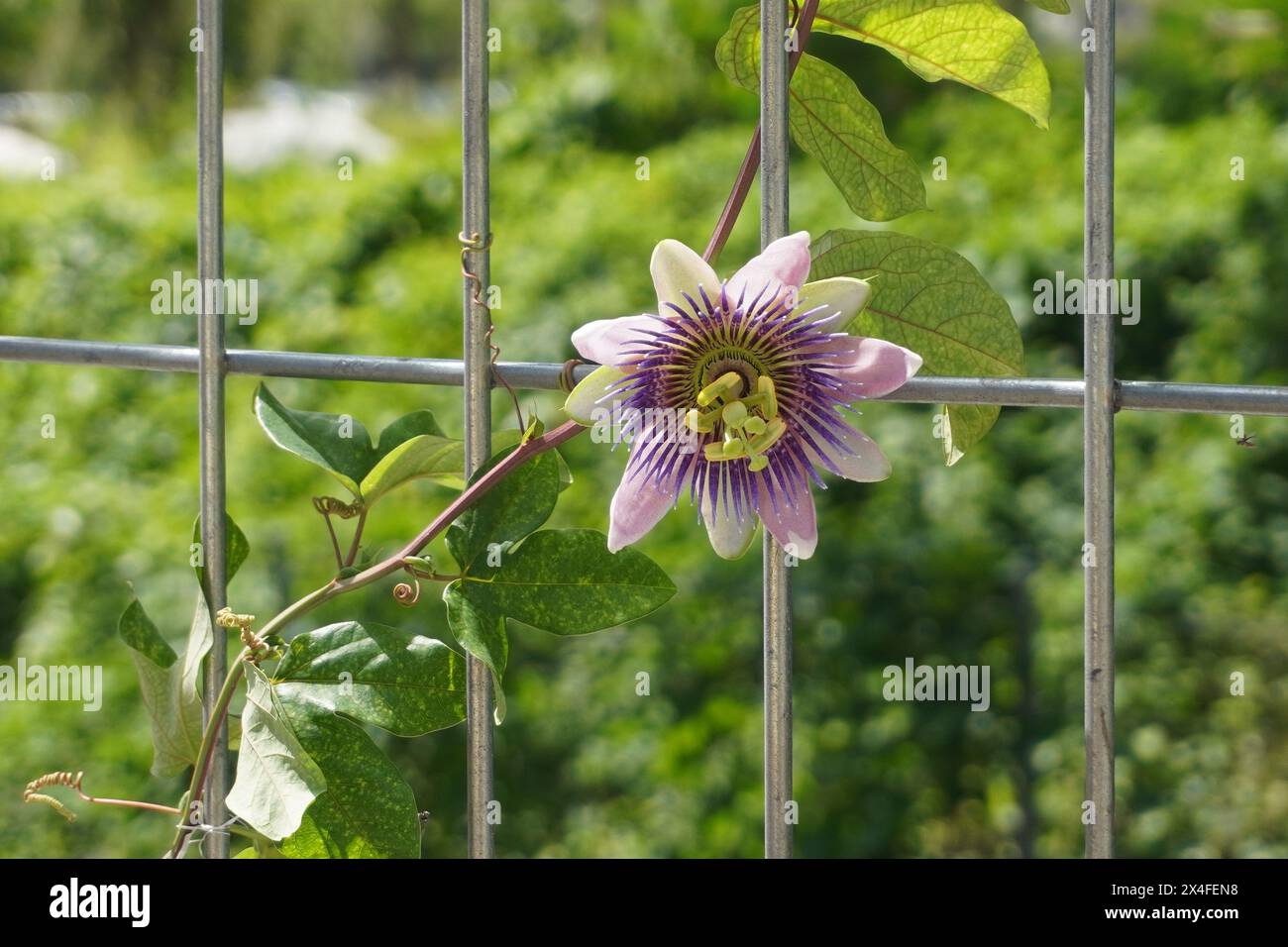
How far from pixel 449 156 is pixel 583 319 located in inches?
57.4

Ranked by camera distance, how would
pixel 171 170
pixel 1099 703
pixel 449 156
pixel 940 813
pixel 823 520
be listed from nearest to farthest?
1. pixel 1099 703
2. pixel 940 813
3. pixel 823 520
4. pixel 449 156
5. pixel 171 170

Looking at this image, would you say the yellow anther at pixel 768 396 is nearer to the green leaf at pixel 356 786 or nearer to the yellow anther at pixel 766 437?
the yellow anther at pixel 766 437

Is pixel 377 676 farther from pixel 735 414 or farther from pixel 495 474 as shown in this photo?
pixel 735 414

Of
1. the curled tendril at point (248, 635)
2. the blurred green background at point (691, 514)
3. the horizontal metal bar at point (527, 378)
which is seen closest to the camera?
the horizontal metal bar at point (527, 378)

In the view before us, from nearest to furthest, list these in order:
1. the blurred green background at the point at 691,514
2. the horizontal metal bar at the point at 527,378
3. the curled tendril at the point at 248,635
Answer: the horizontal metal bar at the point at 527,378 < the curled tendril at the point at 248,635 < the blurred green background at the point at 691,514

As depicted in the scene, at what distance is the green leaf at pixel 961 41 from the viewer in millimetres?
681

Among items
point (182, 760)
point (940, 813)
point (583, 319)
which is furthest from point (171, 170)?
point (182, 760)

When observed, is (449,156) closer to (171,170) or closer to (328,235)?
(328,235)

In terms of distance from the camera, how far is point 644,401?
2.14ft

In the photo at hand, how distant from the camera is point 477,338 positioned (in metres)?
0.69

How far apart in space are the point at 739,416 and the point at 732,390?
0.02 metres

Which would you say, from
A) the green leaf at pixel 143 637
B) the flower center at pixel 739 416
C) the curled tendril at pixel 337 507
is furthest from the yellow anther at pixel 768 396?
the green leaf at pixel 143 637

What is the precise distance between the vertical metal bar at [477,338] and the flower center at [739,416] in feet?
0.36

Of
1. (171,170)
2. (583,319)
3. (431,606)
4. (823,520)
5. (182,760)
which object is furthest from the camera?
(171,170)
